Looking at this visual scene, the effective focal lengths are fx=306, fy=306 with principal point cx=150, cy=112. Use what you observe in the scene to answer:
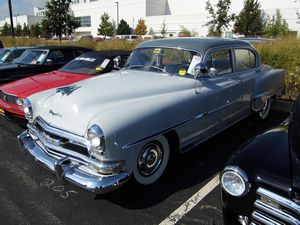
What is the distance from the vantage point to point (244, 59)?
17.6 feet

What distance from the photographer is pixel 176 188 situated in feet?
12.0

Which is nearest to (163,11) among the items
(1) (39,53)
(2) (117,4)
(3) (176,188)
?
(2) (117,4)

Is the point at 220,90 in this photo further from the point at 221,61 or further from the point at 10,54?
the point at 10,54

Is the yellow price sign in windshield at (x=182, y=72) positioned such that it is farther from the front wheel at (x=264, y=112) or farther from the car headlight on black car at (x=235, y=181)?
the front wheel at (x=264, y=112)

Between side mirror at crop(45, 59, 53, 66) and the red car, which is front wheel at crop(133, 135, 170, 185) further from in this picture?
side mirror at crop(45, 59, 53, 66)

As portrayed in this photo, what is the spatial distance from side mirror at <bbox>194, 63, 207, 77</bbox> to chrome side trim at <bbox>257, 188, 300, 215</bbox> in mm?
2246

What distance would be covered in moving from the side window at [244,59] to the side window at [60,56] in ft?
17.1

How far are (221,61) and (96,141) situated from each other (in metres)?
2.65

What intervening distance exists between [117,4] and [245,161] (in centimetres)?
8788

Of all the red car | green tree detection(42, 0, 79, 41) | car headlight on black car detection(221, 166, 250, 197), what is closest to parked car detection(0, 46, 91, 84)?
the red car

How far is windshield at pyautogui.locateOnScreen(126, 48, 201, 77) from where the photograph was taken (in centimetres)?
434

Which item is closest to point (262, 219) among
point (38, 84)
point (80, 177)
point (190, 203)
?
point (190, 203)

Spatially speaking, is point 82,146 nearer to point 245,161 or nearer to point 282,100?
point 245,161

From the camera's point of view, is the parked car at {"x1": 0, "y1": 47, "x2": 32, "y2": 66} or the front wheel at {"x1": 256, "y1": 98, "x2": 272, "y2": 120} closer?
the front wheel at {"x1": 256, "y1": 98, "x2": 272, "y2": 120}
